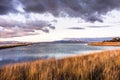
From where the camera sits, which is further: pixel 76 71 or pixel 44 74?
pixel 76 71

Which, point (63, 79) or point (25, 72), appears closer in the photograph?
point (63, 79)

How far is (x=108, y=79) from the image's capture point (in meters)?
4.68

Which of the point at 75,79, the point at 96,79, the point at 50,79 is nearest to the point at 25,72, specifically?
the point at 50,79

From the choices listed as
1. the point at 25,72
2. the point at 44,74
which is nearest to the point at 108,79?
the point at 44,74

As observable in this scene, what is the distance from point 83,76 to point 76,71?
35 centimetres

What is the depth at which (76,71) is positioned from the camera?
16.8ft

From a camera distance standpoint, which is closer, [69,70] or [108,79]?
[108,79]

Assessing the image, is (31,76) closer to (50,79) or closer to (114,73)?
(50,79)

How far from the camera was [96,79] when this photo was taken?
4.75 metres

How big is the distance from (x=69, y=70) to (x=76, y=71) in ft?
0.80

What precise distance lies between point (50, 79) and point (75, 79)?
19.5 inches

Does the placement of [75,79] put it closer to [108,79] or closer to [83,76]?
[83,76]

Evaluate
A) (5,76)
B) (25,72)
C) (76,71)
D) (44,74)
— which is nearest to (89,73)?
(76,71)

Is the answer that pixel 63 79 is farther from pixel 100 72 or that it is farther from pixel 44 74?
pixel 100 72
